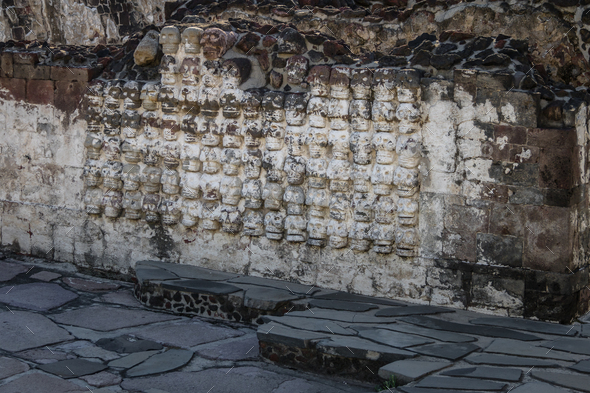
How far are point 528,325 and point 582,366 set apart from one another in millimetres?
892

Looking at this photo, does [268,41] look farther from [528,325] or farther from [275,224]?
[528,325]

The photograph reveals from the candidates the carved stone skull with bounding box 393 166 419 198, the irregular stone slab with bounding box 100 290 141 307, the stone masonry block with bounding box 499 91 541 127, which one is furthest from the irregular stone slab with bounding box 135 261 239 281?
the stone masonry block with bounding box 499 91 541 127

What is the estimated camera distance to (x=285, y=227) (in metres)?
5.58

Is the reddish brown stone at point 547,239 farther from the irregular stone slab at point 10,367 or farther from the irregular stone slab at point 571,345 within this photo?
the irregular stone slab at point 10,367

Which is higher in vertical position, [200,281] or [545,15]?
[545,15]

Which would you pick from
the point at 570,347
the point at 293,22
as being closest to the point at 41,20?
the point at 293,22

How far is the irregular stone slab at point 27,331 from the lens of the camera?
4.55 meters

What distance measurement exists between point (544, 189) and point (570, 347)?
1189 millimetres

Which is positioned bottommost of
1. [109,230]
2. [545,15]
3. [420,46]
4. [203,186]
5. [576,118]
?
[109,230]

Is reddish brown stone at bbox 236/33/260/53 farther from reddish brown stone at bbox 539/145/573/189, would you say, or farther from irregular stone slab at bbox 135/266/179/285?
reddish brown stone at bbox 539/145/573/189

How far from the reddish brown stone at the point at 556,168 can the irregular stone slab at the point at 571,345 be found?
1.09 metres

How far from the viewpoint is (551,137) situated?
4703 millimetres

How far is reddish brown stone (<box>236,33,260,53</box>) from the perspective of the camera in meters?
5.79

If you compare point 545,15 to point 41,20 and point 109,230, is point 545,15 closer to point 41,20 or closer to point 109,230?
point 109,230
